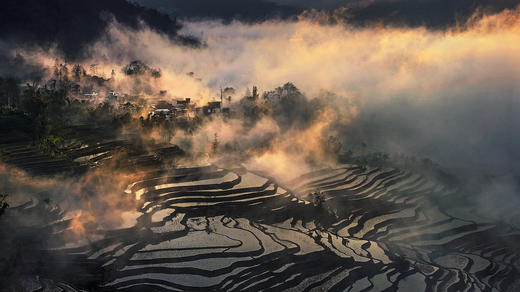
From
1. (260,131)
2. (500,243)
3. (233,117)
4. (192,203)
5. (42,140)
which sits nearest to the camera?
(192,203)

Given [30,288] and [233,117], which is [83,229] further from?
[233,117]

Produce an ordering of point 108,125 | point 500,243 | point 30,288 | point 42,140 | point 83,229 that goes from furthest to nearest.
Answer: point 108,125 → point 42,140 → point 500,243 → point 83,229 → point 30,288

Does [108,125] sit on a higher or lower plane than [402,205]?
higher

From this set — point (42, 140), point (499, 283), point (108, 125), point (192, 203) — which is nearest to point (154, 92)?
point (108, 125)

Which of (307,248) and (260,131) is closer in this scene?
(307,248)

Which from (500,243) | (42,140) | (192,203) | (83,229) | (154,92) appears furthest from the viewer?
(154,92)

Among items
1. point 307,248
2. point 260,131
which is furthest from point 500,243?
point 260,131

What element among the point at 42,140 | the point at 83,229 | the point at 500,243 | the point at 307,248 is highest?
the point at 42,140

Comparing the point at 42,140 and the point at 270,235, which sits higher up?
the point at 42,140

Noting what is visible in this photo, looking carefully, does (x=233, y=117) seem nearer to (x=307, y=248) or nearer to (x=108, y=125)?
(x=108, y=125)
